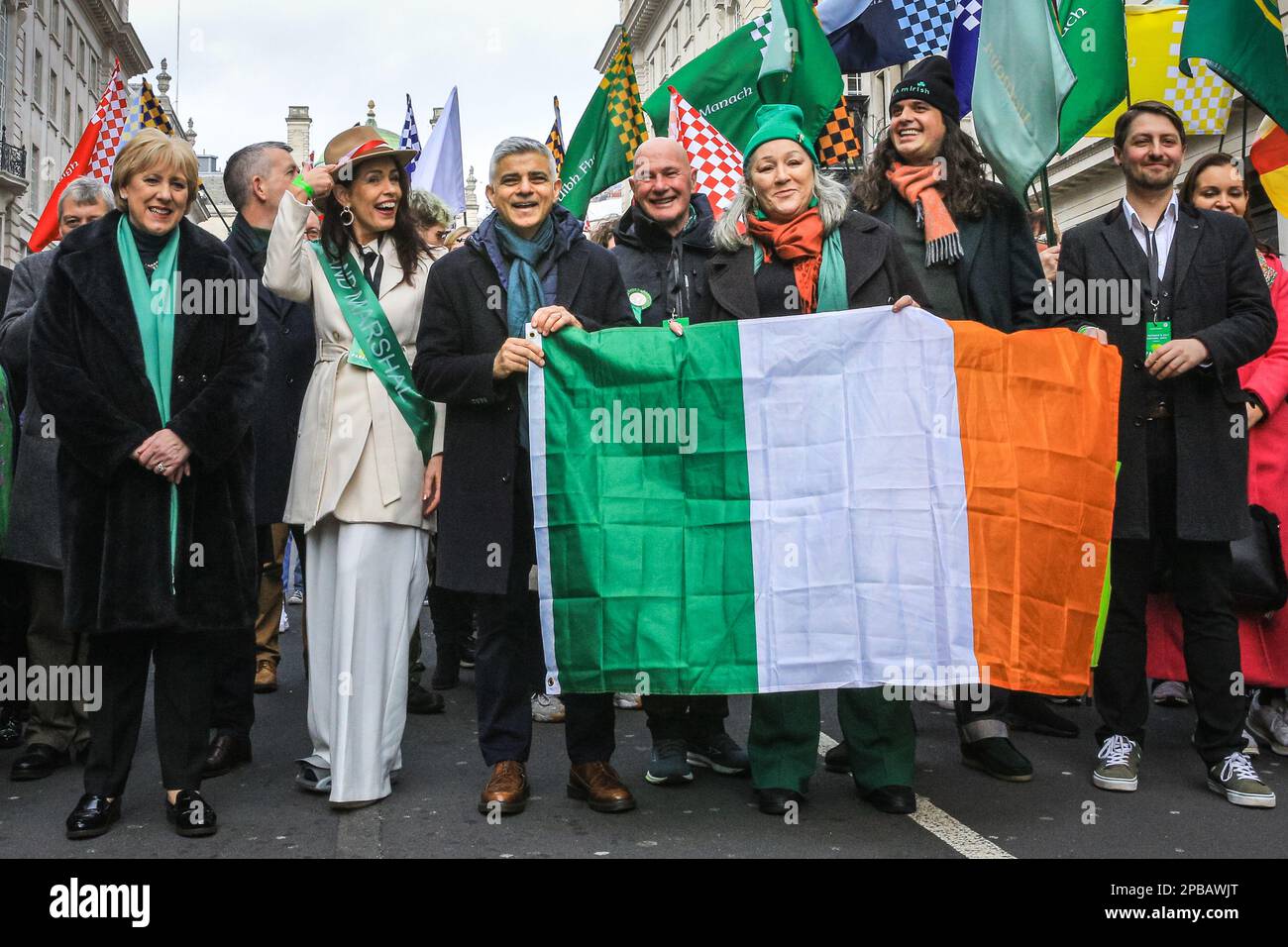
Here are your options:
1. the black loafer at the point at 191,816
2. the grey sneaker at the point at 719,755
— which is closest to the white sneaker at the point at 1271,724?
the grey sneaker at the point at 719,755

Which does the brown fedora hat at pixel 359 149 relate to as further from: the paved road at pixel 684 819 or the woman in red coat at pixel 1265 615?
the woman in red coat at pixel 1265 615

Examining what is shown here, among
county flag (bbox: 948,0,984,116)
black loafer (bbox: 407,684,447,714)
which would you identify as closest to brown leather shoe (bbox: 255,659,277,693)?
black loafer (bbox: 407,684,447,714)

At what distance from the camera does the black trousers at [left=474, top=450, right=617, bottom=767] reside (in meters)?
4.70

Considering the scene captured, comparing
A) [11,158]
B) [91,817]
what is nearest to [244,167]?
[91,817]

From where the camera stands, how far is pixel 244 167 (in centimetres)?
612

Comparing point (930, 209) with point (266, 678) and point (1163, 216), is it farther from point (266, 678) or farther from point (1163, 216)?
point (266, 678)

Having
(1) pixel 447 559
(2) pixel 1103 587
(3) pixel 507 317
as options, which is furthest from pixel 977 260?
(1) pixel 447 559

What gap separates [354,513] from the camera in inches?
190

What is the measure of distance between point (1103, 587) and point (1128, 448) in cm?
65

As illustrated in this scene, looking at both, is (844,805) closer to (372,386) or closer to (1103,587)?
(1103,587)

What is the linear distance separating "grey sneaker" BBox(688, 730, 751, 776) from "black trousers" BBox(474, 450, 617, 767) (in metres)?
0.70

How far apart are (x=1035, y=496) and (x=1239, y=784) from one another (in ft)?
4.48

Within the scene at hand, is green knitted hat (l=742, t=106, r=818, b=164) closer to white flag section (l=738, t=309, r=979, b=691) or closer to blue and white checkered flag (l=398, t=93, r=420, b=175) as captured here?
white flag section (l=738, t=309, r=979, b=691)
